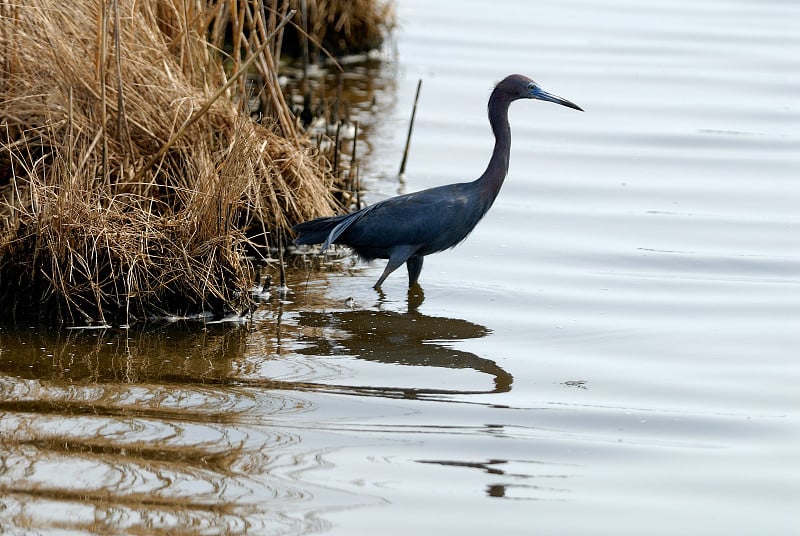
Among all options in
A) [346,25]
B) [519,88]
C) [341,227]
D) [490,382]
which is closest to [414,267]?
[341,227]

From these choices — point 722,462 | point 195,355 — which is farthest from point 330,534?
point 195,355

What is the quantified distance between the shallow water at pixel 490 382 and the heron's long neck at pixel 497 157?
59 cm

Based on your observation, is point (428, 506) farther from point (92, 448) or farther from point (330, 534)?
point (92, 448)

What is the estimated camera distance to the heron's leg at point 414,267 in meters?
7.70

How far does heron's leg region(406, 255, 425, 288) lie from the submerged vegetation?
2.78ft

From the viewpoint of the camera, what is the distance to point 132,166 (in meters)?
7.21

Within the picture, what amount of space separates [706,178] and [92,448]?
649 centimetres

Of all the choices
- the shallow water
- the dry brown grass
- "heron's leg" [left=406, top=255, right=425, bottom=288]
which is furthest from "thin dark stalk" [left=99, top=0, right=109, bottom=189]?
the dry brown grass

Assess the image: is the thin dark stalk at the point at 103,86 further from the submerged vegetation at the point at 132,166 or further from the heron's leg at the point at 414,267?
the heron's leg at the point at 414,267

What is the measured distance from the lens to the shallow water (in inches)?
185

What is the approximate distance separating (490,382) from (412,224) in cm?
161

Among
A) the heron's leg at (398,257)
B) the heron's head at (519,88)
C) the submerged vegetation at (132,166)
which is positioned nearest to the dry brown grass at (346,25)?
the submerged vegetation at (132,166)

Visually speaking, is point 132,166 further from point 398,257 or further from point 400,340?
point 400,340

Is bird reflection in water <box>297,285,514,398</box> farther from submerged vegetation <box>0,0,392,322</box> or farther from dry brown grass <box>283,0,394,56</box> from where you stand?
dry brown grass <box>283,0,394,56</box>
